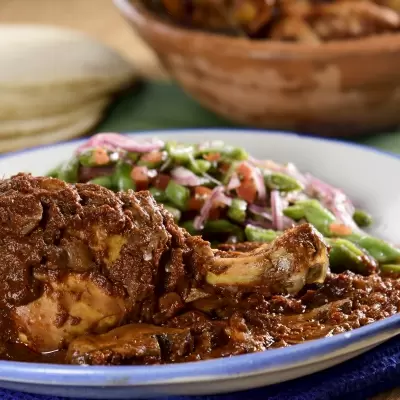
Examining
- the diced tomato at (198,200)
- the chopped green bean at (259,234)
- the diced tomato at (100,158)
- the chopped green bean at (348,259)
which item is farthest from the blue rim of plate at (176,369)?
the diced tomato at (100,158)

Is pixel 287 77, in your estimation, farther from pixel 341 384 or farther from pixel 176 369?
pixel 176 369

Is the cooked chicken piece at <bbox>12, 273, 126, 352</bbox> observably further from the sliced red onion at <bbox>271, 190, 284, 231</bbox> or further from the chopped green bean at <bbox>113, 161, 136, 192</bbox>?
the sliced red onion at <bbox>271, 190, 284, 231</bbox>

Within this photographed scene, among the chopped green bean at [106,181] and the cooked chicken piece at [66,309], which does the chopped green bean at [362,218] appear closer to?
the chopped green bean at [106,181]

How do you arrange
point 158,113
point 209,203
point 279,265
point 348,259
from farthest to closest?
point 158,113 → point 209,203 → point 348,259 → point 279,265

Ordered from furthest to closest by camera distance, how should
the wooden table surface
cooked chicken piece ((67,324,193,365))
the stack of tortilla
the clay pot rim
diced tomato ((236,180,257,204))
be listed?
the wooden table surface
the stack of tortilla
the clay pot rim
diced tomato ((236,180,257,204))
cooked chicken piece ((67,324,193,365))

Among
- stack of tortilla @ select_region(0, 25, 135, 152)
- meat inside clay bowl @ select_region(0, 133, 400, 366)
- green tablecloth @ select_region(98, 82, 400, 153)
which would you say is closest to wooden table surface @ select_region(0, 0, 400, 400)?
green tablecloth @ select_region(98, 82, 400, 153)

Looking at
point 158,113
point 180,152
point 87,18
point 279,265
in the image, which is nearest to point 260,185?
point 180,152
